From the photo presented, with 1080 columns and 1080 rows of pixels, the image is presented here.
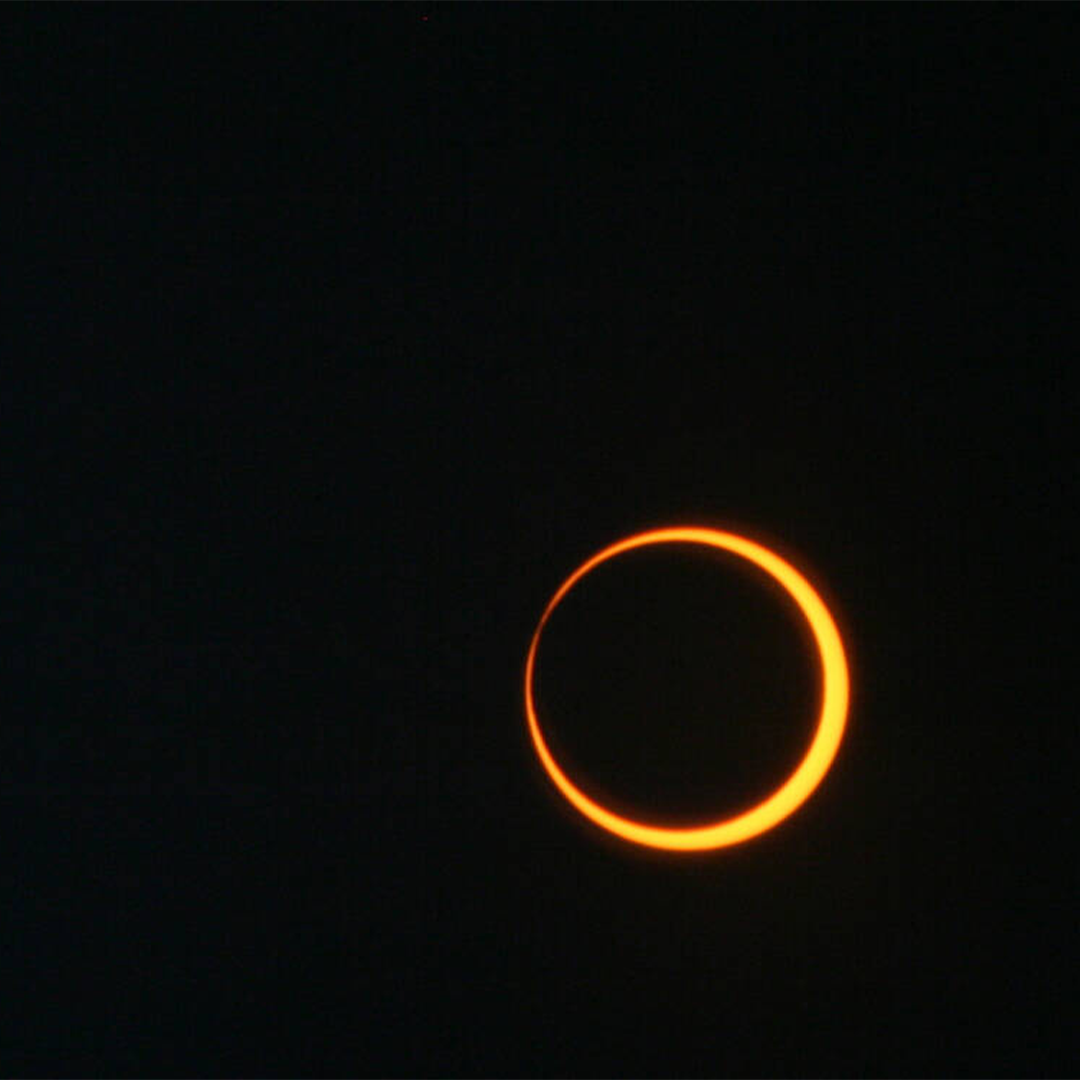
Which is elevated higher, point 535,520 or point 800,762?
point 535,520

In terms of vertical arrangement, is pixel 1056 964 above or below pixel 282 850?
below

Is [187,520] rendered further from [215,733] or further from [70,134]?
[70,134]

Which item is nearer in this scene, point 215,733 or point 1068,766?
point 1068,766

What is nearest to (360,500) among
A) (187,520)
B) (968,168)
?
(187,520)
